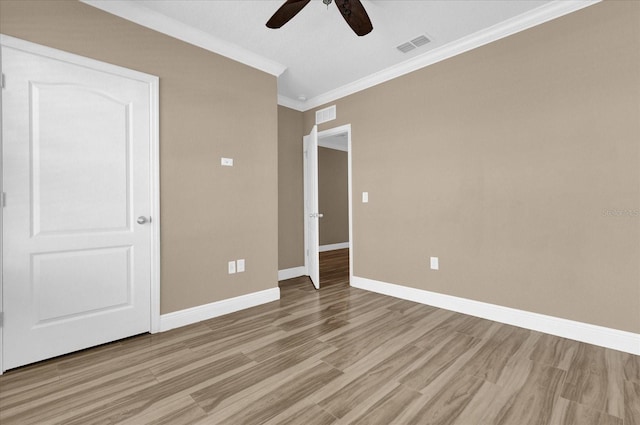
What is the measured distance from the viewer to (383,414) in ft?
4.95

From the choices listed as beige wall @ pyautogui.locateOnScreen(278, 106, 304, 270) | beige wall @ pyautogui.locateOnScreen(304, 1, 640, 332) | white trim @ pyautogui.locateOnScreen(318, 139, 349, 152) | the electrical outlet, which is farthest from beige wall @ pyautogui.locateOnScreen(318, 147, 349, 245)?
the electrical outlet

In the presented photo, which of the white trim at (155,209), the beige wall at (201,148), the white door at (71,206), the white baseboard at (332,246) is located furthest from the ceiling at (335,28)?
the white baseboard at (332,246)

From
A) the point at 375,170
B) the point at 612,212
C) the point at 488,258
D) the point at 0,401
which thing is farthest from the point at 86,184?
the point at 612,212

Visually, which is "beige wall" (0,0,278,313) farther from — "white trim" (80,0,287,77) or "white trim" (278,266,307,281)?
"white trim" (278,266,307,281)

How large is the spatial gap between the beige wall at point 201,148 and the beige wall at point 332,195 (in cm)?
344

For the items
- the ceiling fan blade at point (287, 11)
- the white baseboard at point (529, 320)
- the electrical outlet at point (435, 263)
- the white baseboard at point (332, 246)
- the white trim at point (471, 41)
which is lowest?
the white baseboard at point (529, 320)

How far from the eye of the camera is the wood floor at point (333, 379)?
151 cm

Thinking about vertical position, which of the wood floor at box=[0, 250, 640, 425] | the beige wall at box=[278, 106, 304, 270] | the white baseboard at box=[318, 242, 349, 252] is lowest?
the wood floor at box=[0, 250, 640, 425]

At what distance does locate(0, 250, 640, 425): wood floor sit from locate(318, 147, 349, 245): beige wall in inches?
170

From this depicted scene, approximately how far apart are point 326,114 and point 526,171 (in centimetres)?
262

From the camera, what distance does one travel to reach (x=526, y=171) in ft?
8.40

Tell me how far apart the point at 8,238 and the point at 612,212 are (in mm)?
4194

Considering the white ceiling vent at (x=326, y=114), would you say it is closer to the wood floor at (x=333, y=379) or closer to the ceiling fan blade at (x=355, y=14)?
the ceiling fan blade at (x=355, y=14)

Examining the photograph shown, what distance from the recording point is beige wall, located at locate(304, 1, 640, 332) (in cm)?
216
